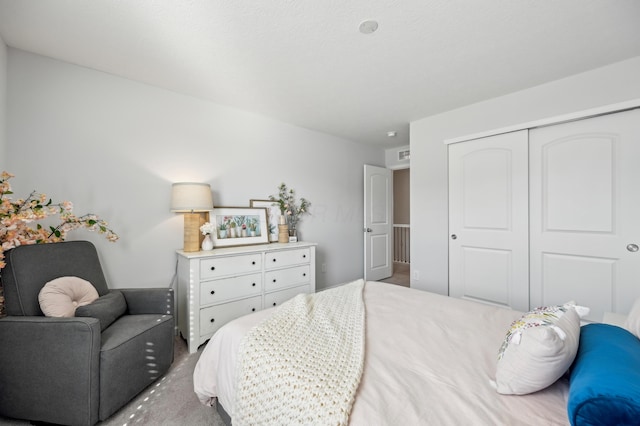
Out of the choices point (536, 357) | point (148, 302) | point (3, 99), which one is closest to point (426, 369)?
point (536, 357)

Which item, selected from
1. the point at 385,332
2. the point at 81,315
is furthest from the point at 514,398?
the point at 81,315

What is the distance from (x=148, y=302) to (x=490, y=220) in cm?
325

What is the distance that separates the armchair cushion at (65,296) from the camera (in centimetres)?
157

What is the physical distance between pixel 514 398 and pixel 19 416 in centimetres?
233

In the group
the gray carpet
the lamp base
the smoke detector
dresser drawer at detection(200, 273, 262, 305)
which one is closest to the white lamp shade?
the lamp base

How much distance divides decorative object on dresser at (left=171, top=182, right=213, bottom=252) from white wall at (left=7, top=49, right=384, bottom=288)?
20 cm

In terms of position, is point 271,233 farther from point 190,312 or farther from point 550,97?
point 550,97

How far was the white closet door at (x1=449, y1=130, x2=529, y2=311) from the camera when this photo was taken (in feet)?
8.63

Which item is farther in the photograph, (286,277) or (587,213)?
(286,277)

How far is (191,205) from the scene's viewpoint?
94.0 inches

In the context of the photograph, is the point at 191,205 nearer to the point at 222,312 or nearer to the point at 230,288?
the point at 230,288

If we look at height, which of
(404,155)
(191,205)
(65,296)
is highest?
(404,155)

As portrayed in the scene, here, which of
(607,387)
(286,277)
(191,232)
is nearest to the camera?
(607,387)

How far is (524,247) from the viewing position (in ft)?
8.56
